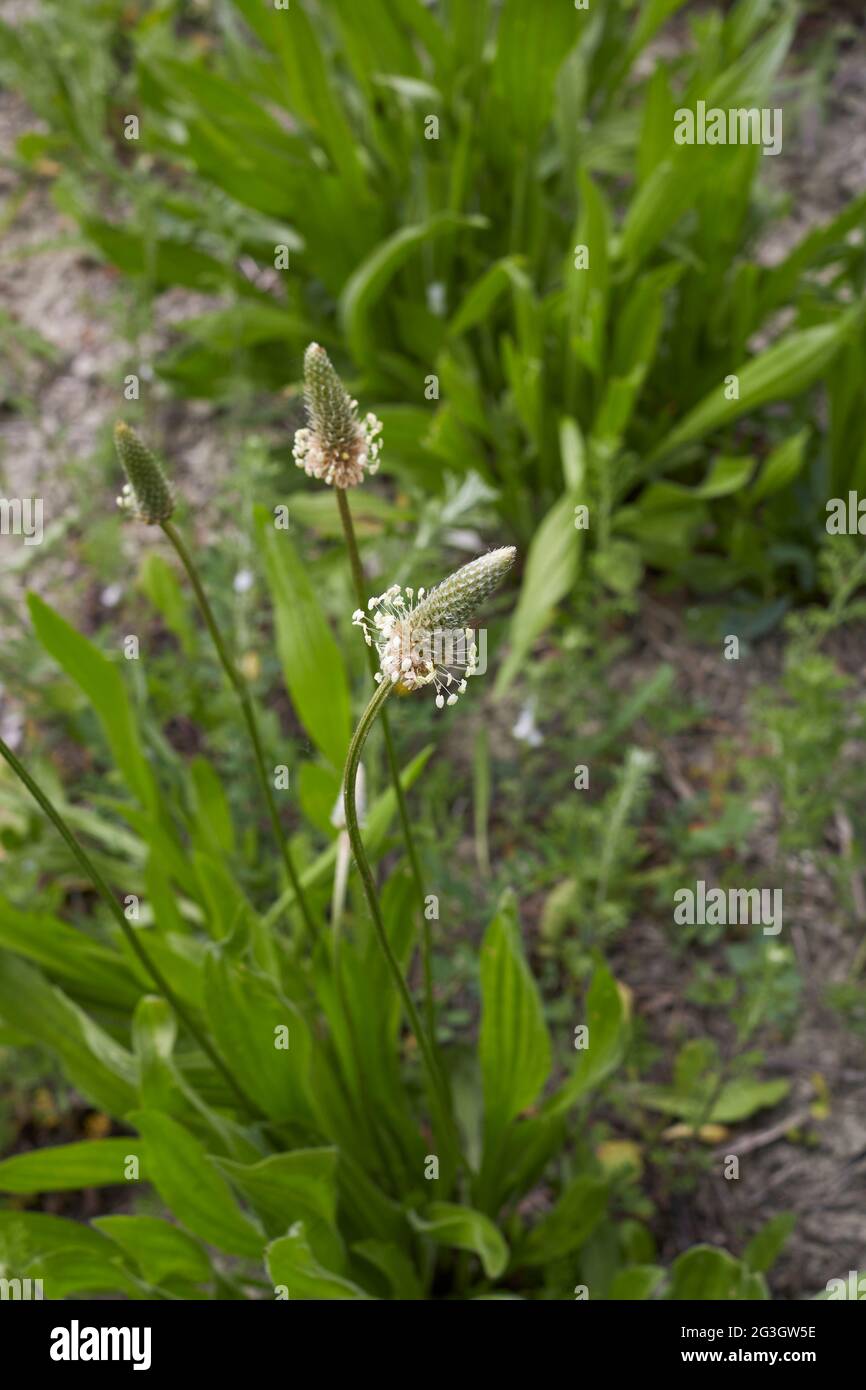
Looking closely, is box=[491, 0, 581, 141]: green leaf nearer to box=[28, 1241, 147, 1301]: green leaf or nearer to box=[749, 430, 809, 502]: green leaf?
box=[749, 430, 809, 502]: green leaf

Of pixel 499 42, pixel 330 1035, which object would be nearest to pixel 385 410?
pixel 499 42


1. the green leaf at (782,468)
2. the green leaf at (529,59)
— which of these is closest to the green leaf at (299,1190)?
the green leaf at (782,468)

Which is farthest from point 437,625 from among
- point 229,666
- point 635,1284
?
point 635,1284

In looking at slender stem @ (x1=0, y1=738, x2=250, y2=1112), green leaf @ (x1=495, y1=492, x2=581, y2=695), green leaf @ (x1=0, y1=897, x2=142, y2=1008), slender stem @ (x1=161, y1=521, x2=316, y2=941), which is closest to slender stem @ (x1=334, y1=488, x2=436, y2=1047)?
slender stem @ (x1=161, y1=521, x2=316, y2=941)

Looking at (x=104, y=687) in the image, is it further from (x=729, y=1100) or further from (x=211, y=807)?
(x=729, y=1100)

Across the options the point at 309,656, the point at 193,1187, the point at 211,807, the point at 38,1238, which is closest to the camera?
the point at 193,1187

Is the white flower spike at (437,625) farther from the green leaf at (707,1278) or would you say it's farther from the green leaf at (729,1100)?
the green leaf at (729,1100)
